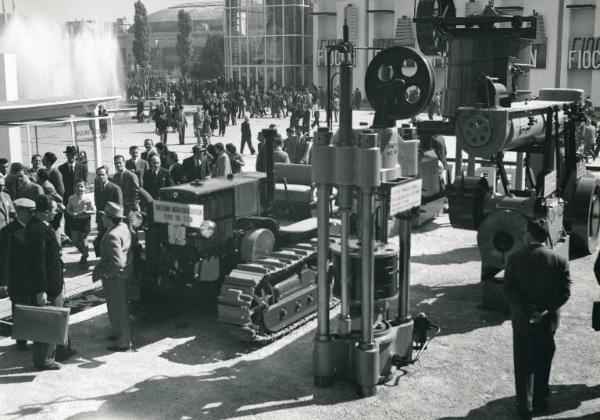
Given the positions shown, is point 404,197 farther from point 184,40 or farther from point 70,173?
point 184,40

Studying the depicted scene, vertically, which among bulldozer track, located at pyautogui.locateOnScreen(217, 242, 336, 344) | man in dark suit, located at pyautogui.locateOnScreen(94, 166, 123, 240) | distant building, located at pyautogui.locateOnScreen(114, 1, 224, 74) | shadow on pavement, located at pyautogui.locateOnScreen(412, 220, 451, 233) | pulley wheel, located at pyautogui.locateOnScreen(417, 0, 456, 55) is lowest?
shadow on pavement, located at pyautogui.locateOnScreen(412, 220, 451, 233)

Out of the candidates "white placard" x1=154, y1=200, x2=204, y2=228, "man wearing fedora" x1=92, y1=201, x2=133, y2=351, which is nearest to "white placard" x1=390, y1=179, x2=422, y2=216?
"white placard" x1=154, y1=200, x2=204, y2=228

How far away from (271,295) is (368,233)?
2.39m

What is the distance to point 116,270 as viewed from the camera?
877 centimetres

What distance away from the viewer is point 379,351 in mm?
7789

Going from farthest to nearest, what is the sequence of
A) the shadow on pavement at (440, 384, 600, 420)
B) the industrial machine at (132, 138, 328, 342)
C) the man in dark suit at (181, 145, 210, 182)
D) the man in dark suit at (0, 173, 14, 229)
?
1. the man in dark suit at (181, 145, 210, 182)
2. the man in dark suit at (0, 173, 14, 229)
3. the industrial machine at (132, 138, 328, 342)
4. the shadow on pavement at (440, 384, 600, 420)

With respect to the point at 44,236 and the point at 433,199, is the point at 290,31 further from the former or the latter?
the point at 44,236

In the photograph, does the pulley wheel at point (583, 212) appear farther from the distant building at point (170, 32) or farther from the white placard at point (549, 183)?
the distant building at point (170, 32)

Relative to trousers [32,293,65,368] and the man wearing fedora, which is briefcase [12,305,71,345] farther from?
the man wearing fedora

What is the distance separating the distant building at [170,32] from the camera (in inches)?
4656

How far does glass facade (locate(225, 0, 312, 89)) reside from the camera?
55906 mm

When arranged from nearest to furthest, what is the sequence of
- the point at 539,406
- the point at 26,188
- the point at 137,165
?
1. the point at 539,406
2. the point at 26,188
3. the point at 137,165

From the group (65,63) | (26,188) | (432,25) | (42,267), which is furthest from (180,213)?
(65,63)

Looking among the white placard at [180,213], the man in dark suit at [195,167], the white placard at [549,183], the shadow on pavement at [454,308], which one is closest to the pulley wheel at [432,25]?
the man in dark suit at [195,167]
